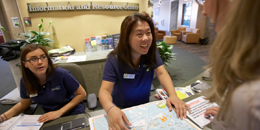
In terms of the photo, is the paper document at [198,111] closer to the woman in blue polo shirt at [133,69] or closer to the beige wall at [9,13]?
the woman in blue polo shirt at [133,69]

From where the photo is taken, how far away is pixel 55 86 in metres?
1.26

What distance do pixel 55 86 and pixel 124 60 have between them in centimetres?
74

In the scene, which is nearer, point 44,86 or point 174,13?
point 44,86

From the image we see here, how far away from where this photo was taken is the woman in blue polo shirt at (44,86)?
1177mm

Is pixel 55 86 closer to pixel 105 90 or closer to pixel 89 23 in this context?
pixel 105 90

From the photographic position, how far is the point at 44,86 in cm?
124

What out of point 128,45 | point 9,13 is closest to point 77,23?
point 9,13

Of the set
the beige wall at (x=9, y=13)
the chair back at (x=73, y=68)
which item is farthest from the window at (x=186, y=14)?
the chair back at (x=73, y=68)

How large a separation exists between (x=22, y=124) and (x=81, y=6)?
7.37ft

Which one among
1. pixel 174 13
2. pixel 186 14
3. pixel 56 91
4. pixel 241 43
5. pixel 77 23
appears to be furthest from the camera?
pixel 174 13

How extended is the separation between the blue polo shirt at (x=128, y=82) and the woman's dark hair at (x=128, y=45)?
0.04 metres

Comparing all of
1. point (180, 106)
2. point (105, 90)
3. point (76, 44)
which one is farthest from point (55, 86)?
point (76, 44)

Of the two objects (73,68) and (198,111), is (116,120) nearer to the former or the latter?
(198,111)

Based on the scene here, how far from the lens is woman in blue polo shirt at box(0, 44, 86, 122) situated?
118 centimetres
